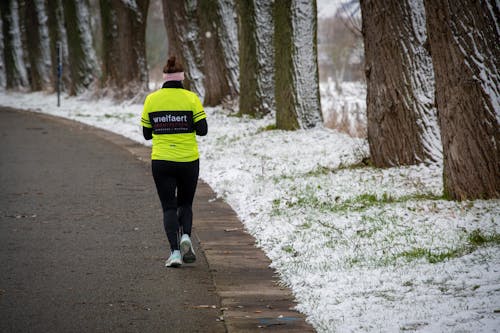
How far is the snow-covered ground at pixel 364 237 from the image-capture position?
5.11m

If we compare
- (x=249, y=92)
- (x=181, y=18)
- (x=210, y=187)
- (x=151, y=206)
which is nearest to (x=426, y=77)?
(x=210, y=187)

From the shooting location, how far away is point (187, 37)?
76.4 feet

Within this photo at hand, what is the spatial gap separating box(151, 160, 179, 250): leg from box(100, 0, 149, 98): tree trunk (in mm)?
21314

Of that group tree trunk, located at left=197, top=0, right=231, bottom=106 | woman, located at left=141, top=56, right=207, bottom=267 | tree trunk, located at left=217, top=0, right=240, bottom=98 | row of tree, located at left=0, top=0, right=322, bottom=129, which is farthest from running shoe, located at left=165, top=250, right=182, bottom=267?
tree trunk, located at left=197, top=0, right=231, bottom=106

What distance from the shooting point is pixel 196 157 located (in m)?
7.00

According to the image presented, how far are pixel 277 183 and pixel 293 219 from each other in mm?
2217

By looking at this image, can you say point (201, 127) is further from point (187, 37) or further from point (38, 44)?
point (38, 44)

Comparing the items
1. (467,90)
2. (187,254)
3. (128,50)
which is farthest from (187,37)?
(187,254)

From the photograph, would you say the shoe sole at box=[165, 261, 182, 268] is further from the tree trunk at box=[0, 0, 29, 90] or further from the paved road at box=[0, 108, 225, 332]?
the tree trunk at box=[0, 0, 29, 90]

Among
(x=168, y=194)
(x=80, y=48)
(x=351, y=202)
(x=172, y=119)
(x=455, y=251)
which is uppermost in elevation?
(x=80, y=48)

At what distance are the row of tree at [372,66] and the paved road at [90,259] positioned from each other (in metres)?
3.26

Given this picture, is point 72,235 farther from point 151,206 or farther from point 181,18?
point 181,18

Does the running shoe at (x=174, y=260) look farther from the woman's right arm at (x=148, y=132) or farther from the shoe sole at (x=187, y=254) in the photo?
the woman's right arm at (x=148, y=132)

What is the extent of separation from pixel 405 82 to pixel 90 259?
547 cm
